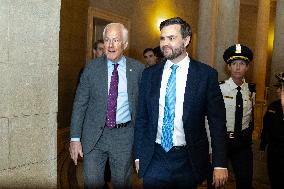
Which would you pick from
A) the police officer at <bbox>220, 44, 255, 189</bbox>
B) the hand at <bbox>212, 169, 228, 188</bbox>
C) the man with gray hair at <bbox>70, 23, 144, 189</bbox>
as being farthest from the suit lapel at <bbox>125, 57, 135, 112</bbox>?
the police officer at <bbox>220, 44, 255, 189</bbox>

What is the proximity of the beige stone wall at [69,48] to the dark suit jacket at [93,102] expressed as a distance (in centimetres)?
455

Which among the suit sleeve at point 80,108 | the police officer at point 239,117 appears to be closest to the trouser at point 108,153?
the suit sleeve at point 80,108

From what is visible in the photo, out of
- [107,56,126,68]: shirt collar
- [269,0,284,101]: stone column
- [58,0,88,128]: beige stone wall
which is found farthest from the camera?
[58,0,88,128]: beige stone wall

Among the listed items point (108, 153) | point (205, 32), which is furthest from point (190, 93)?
point (205, 32)

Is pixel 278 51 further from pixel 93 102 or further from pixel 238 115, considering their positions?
pixel 93 102

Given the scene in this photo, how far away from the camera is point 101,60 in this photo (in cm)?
348

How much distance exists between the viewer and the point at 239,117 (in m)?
3.93

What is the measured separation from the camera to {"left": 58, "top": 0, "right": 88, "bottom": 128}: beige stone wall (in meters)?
7.96

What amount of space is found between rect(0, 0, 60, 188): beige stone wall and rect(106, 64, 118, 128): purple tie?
56cm

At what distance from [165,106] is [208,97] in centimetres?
34

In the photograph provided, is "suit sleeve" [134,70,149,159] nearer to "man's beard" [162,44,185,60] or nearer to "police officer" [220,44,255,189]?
"man's beard" [162,44,185,60]

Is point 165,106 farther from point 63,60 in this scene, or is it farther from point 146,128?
point 63,60

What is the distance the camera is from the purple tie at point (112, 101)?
3.33 metres

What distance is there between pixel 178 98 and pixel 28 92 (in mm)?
1105
